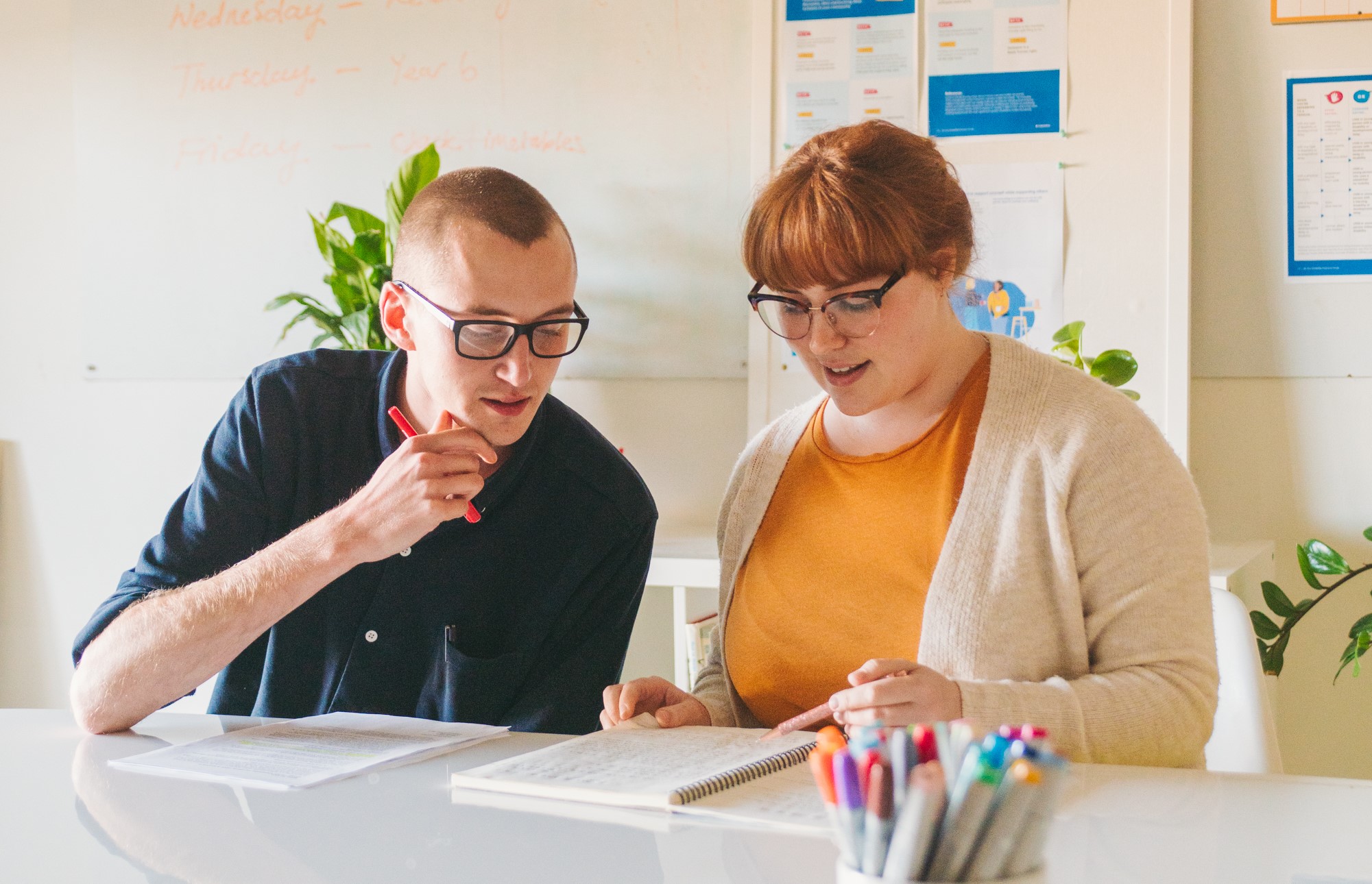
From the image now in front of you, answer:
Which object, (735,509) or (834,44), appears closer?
(735,509)

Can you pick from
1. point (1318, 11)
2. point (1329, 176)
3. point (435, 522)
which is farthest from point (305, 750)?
point (1318, 11)

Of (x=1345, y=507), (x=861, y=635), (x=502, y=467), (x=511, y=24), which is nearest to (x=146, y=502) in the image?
(x=511, y=24)

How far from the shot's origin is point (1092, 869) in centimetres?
75

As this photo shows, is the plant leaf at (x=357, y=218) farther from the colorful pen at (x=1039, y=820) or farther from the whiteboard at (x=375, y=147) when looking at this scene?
the colorful pen at (x=1039, y=820)

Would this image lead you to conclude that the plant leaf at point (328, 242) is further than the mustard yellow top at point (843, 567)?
Yes

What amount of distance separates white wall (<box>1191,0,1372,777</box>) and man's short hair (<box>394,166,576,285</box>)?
4.56 feet

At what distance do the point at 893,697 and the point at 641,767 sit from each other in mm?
220

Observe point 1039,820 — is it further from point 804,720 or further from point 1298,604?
point 1298,604

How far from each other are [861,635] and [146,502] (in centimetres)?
221

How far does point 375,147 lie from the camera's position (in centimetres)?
273

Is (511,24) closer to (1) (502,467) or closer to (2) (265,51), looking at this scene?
(2) (265,51)

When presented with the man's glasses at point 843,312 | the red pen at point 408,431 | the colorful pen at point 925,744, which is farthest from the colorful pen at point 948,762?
the red pen at point 408,431

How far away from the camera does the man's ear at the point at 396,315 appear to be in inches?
59.0

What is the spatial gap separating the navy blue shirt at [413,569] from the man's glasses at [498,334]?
0.19 m
